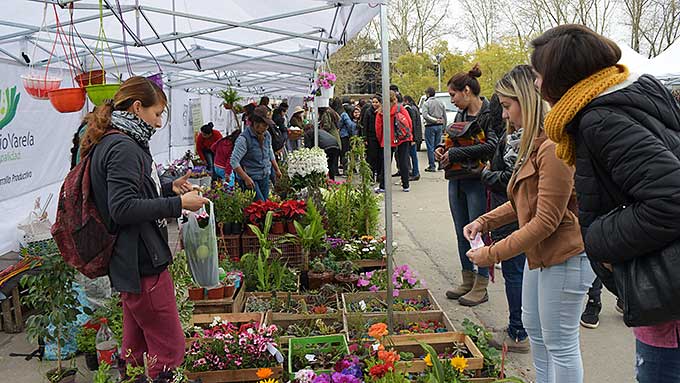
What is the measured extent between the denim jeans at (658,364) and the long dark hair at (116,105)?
222 cm

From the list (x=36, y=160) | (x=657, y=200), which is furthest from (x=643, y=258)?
(x=36, y=160)

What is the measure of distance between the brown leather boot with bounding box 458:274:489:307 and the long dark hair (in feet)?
10.7

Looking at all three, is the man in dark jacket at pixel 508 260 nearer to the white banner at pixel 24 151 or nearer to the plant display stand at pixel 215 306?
the plant display stand at pixel 215 306

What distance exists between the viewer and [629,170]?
1.56m

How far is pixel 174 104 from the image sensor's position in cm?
1241

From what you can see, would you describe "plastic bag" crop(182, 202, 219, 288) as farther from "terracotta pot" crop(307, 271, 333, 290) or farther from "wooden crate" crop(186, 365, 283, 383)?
"terracotta pot" crop(307, 271, 333, 290)

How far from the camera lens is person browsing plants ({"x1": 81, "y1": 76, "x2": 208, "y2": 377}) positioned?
2.42 m

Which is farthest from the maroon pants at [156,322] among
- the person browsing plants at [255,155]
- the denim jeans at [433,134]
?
the denim jeans at [433,134]

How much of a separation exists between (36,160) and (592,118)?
613 centimetres

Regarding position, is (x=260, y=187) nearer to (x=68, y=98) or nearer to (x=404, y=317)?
(x=404, y=317)

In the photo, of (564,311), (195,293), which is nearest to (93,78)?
(195,293)

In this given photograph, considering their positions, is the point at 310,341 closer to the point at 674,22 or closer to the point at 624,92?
the point at 624,92

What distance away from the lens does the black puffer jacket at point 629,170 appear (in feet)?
4.96

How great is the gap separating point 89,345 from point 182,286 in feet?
2.60
